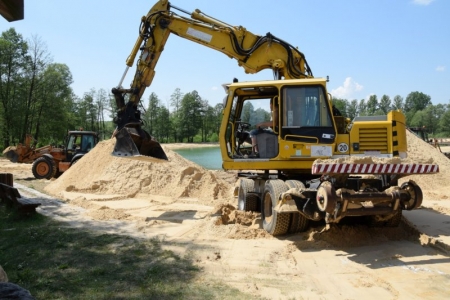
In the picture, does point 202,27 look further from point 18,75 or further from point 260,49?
point 18,75

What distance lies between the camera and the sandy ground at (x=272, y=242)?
14.7 ft

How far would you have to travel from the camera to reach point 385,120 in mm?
7051

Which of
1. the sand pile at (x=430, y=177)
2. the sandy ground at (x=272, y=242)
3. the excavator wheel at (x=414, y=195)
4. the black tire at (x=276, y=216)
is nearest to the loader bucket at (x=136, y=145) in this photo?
the sandy ground at (x=272, y=242)

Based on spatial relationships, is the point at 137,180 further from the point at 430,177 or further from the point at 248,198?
the point at 430,177

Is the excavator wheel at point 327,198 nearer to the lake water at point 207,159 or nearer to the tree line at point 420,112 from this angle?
the lake water at point 207,159

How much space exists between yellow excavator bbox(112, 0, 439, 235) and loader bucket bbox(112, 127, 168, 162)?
26mm

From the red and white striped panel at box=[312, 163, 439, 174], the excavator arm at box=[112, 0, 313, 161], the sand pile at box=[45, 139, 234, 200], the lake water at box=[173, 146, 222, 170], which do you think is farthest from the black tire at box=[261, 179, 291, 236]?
the lake water at box=[173, 146, 222, 170]

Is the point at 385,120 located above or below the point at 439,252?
above

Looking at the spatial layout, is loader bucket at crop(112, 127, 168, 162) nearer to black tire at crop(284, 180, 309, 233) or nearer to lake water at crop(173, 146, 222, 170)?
black tire at crop(284, 180, 309, 233)

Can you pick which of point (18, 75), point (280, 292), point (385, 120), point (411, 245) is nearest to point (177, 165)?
point (385, 120)

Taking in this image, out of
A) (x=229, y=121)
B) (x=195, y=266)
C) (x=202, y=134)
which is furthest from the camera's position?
(x=202, y=134)

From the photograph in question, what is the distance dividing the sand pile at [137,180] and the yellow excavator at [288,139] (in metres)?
2.10

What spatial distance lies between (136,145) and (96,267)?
5203 mm

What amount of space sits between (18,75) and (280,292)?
47125 mm
